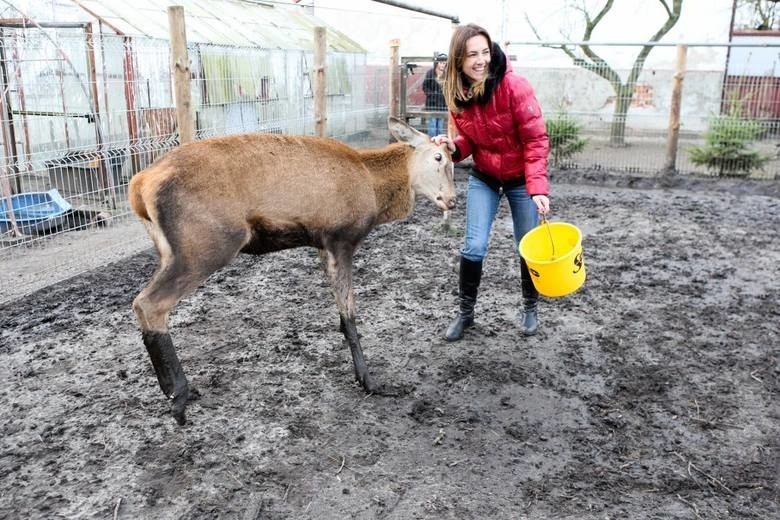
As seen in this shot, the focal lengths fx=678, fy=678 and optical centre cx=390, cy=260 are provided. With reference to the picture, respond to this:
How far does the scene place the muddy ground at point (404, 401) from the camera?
9.37 ft

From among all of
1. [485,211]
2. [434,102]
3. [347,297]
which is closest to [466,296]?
[485,211]

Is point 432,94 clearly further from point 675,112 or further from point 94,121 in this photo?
point 94,121

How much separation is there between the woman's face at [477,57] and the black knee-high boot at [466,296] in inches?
46.7

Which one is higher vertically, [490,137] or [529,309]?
[490,137]

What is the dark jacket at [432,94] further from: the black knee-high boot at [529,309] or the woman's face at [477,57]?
the woman's face at [477,57]

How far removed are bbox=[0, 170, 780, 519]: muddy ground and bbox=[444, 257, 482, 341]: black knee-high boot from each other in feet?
0.32

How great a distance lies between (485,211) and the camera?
418cm

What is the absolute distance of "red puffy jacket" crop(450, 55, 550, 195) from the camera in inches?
149

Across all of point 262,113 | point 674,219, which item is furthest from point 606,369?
point 262,113

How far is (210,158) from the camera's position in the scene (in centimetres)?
327

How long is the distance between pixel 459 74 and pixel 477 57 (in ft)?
0.57

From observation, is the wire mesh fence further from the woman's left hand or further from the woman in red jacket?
the woman's left hand

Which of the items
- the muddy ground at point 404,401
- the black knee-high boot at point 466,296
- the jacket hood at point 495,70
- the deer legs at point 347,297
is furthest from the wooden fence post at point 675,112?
the deer legs at point 347,297

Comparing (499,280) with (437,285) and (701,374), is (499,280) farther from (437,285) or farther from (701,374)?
(701,374)
